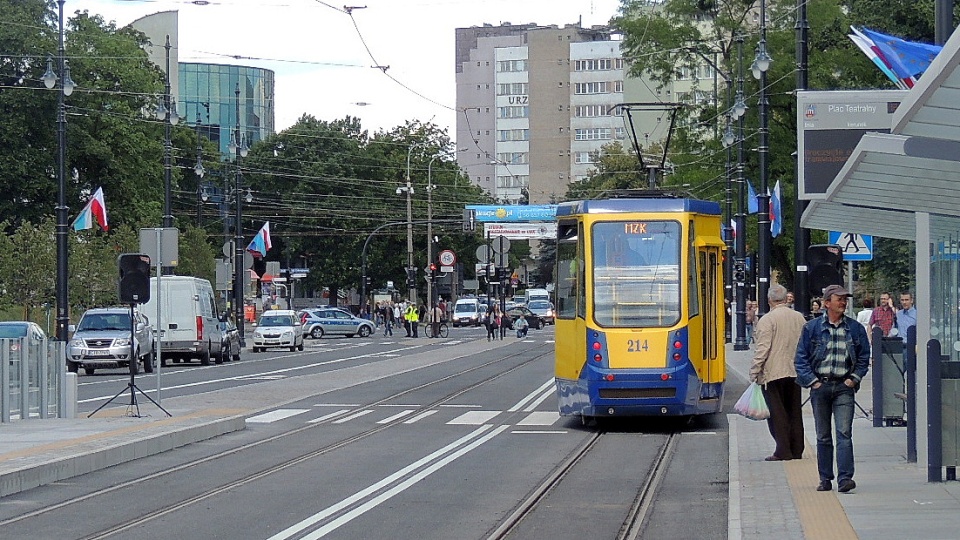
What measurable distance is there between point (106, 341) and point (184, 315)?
4.14 meters

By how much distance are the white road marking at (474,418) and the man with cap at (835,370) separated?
985cm

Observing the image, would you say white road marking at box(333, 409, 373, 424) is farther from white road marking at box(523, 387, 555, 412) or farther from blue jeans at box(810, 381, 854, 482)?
blue jeans at box(810, 381, 854, 482)

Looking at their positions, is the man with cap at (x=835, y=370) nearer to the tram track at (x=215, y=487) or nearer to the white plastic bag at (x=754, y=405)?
the white plastic bag at (x=754, y=405)

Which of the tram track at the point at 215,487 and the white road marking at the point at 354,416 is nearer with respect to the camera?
the tram track at the point at 215,487

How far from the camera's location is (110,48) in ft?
210

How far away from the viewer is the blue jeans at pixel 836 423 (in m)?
12.4

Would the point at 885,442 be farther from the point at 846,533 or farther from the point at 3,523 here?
the point at 3,523

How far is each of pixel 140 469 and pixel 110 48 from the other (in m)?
50.5

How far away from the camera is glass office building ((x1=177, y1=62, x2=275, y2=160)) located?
125625 millimetres

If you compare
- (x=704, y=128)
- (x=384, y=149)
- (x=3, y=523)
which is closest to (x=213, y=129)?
(x=384, y=149)

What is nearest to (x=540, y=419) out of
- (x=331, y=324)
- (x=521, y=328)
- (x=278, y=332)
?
(x=278, y=332)

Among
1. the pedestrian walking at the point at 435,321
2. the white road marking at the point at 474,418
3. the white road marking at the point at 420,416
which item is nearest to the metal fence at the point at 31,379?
the white road marking at the point at 420,416

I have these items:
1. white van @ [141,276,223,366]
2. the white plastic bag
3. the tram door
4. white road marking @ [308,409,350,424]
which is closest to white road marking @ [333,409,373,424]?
white road marking @ [308,409,350,424]

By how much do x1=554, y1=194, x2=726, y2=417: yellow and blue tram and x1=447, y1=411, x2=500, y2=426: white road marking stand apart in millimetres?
2011
